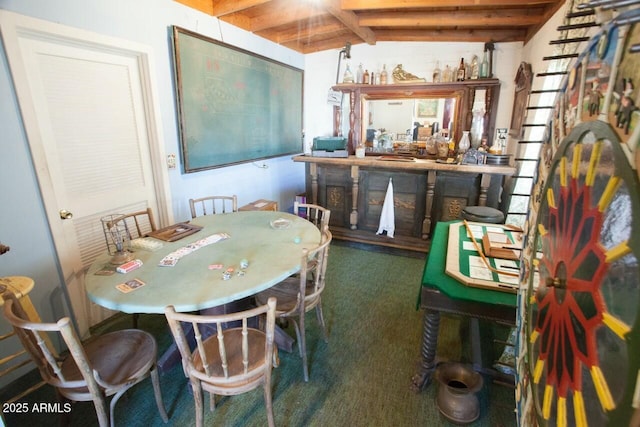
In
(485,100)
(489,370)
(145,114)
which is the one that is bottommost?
(489,370)

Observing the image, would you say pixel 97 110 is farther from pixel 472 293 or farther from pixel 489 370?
pixel 489 370

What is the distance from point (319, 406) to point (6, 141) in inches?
93.2

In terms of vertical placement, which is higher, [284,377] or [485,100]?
[485,100]

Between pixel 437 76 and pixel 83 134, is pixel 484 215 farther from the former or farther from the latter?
pixel 83 134

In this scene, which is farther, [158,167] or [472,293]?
[158,167]

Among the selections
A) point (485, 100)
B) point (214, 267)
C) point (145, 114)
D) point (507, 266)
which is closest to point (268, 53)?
point (145, 114)

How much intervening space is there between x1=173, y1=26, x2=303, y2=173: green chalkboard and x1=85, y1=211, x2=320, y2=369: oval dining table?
1186mm

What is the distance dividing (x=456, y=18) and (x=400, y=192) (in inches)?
76.0

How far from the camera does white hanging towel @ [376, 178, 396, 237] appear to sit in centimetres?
367

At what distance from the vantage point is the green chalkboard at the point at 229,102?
2.86 m

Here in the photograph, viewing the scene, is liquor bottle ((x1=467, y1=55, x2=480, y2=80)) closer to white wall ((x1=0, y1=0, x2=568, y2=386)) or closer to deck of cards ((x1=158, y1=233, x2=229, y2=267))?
white wall ((x1=0, y1=0, x2=568, y2=386))

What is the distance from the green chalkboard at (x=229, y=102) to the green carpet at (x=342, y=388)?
171 centimetres

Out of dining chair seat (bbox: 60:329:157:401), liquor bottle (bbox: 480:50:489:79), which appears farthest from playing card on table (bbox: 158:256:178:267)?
liquor bottle (bbox: 480:50:489:79)

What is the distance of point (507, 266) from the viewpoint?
1679mm
